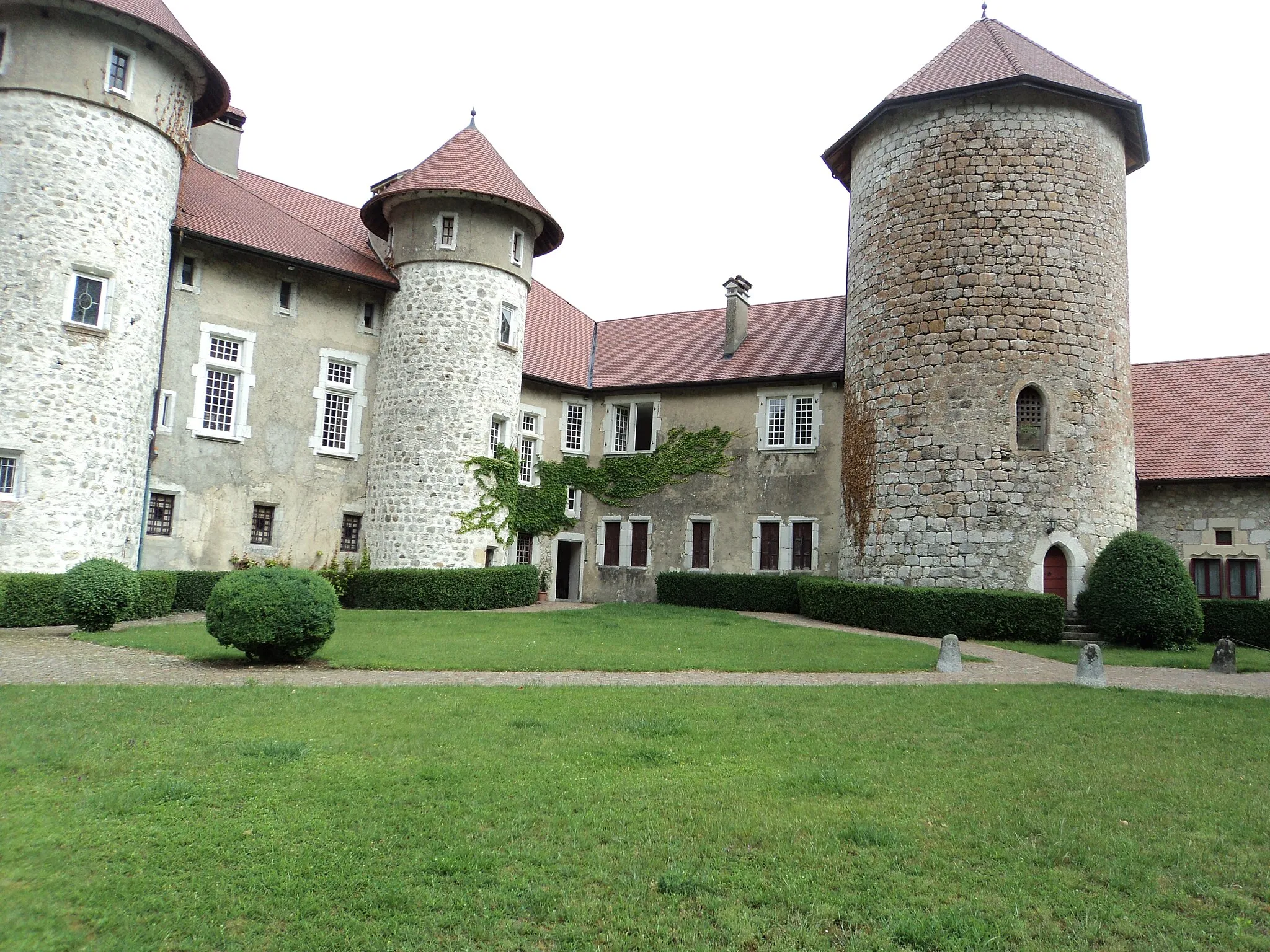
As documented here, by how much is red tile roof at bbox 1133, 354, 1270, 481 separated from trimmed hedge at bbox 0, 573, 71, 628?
2377 centimetres

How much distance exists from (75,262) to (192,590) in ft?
23.3

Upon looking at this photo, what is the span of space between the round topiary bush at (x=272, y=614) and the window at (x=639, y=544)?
1571cm

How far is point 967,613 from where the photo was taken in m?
18.7

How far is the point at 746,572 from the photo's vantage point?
2573 centimetres

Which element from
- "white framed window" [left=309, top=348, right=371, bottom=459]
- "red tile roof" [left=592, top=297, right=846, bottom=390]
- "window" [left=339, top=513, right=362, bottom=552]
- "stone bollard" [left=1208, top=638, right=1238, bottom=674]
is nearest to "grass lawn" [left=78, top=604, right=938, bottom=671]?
"window" [left=339, top=513, right=362, bottom=552]

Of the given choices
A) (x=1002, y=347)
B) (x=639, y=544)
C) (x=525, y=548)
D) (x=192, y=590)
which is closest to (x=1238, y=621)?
(x=1002, y=347)

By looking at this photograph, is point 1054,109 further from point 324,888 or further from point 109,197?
point 324,888

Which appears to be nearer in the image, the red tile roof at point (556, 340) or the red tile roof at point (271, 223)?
the red tile roof at point (271, 223)

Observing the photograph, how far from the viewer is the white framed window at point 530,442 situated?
27.0 metres

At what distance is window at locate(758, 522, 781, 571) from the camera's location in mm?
25734

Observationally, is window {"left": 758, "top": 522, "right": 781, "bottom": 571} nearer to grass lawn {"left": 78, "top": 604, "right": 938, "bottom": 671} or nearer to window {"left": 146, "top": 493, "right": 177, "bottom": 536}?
grass lawn {"left": 78, "top": 604, "right": 938, "bottom": 671}

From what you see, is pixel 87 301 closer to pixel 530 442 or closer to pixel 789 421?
pixel 530 442

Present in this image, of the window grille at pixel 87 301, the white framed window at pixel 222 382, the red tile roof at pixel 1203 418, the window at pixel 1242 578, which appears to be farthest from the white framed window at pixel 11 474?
the window at pixel 1242 578

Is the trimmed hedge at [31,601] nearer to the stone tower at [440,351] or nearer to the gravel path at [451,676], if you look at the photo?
the gravel path at [451,676]
